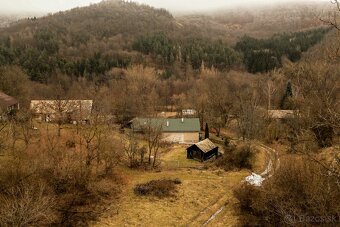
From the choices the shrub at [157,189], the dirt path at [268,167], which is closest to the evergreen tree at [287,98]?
the dirt path at [268,167]

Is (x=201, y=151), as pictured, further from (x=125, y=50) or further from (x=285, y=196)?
(x=125, y=50)

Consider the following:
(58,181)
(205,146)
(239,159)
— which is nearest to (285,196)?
(58,181)

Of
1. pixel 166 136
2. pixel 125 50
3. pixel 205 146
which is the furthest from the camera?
pixel 125 50

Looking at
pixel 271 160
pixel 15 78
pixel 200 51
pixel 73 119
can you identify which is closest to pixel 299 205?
pixel 271 160

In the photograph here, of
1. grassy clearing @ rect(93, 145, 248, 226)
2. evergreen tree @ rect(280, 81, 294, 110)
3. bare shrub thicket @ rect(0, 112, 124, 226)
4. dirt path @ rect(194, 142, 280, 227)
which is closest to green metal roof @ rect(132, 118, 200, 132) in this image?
dirt path @ rect(194, 142, 280, 227)

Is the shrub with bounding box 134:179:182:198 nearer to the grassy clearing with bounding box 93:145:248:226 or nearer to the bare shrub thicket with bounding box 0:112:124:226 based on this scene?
the grassy clearing with bounding box 93:145:248:226

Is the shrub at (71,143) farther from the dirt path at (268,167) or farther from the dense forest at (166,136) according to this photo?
the dirt path at (268,167)
